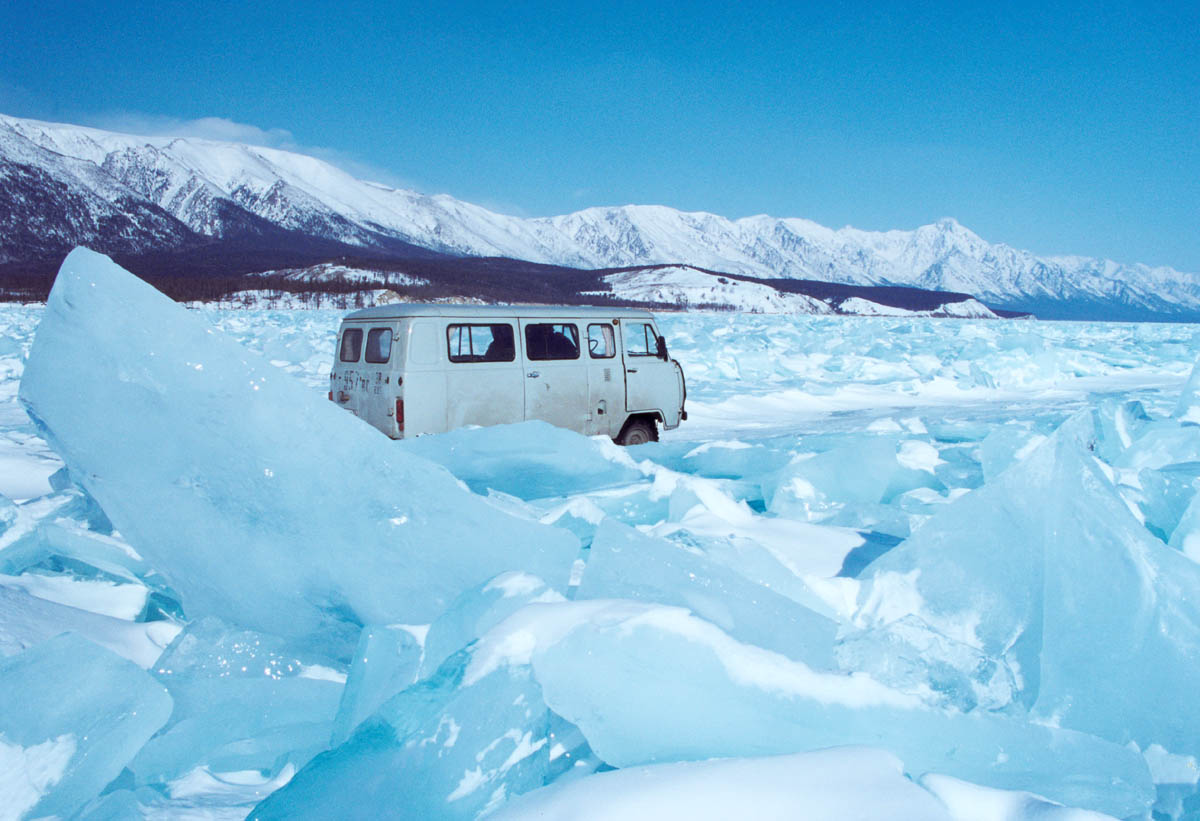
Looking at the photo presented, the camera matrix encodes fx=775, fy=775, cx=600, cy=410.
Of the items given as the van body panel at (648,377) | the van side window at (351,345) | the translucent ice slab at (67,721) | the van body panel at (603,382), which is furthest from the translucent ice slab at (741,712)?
the van body panel at (648,377)

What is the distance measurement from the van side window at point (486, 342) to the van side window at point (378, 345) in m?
0.61

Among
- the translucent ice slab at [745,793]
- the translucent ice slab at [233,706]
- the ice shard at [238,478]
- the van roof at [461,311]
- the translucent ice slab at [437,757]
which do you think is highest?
the van roof at [461,311]

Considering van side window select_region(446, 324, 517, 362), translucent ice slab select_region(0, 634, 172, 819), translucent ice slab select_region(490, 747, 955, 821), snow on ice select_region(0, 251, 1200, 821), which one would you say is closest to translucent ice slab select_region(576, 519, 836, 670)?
snow on ice select_region(0, 251, 1200, 821)

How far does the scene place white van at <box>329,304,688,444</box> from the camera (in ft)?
21.3

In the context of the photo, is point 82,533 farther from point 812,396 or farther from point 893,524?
point 812,396

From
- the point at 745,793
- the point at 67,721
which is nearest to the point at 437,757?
the point at 745,793

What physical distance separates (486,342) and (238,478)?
4761 millimetres

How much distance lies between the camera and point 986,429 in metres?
7.75

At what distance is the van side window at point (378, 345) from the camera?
6745mm

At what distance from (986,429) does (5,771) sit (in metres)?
7.95

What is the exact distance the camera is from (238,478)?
8.36ft

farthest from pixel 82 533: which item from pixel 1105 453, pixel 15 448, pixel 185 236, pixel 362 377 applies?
pixel 185 236

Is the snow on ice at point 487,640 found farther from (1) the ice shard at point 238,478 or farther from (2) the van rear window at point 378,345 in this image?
(2) the van rear window at point 378,345

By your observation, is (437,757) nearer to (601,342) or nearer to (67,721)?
(67,721)
